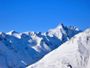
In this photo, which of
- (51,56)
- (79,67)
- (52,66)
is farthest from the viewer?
(51,56)

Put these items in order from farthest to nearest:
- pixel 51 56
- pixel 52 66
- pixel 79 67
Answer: pixel 51 56 < pixel 52 66 < pixel 79 67

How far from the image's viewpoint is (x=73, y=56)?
550 feet

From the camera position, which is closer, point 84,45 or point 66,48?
point 84,45

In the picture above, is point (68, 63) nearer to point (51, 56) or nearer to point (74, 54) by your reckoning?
point (74, 54)

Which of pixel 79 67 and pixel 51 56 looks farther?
pixel 51 56

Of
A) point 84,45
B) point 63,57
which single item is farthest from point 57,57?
point 84,45

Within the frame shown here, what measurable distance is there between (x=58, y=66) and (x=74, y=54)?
939 centimetres

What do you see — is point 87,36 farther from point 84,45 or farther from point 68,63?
point 68,63

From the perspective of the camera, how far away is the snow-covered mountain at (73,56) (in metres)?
162

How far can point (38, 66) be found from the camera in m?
174

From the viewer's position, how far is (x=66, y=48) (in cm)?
17712

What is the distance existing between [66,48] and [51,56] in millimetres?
9904

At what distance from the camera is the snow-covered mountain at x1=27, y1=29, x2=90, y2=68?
533 ft

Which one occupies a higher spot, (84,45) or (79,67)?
(84,45)
